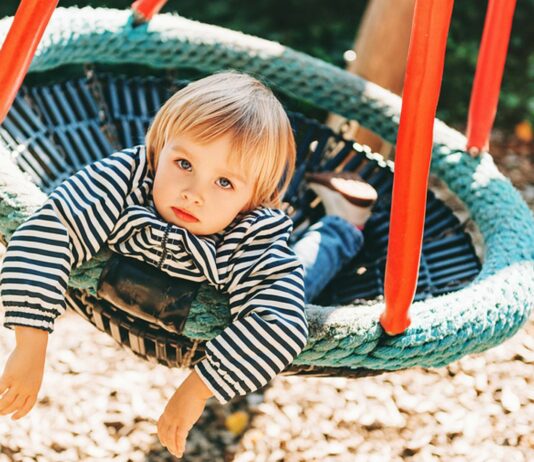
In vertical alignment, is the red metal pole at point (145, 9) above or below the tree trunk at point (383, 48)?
above

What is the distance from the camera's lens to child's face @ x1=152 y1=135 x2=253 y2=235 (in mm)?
1048

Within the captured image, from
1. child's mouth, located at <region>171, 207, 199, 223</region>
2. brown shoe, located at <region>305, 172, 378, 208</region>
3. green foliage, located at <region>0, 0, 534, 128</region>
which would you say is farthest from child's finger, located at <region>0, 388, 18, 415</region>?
green foliage, located at <region>0, 0, 534, 128</region>

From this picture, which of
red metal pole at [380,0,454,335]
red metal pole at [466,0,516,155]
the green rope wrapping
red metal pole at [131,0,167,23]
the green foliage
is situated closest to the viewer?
red metal pole at [380,0,454,335]

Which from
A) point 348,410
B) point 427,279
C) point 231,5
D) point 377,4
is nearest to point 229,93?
point 427,279

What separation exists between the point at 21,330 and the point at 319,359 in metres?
0.38

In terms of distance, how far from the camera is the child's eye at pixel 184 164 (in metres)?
1.07

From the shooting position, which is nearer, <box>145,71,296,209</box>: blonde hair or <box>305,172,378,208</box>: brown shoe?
<box>145,71,296,209</box>: blonde hair

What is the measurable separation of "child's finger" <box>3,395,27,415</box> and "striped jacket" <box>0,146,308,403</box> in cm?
9

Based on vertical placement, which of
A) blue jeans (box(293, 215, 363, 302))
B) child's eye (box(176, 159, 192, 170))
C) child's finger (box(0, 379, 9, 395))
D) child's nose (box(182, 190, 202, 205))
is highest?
child's eye (box(176, 159, 192, 170))

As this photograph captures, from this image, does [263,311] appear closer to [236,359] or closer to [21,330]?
[236,359]

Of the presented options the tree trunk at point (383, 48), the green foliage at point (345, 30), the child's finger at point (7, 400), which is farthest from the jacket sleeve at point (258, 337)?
the green foliage at point (345, 30)

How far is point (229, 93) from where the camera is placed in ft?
3.62

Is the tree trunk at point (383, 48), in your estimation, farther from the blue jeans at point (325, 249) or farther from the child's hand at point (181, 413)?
the child's hand at point (181, 413)

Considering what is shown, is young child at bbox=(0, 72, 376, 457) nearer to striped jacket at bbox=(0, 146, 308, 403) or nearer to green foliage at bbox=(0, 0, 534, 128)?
striped jacket at bbox=(0, 146, 308, 403)
